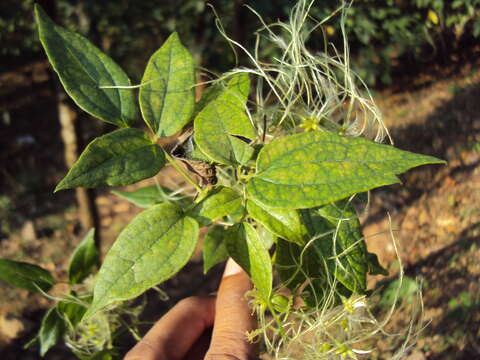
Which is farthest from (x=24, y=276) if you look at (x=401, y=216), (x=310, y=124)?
(x=401, y=216)

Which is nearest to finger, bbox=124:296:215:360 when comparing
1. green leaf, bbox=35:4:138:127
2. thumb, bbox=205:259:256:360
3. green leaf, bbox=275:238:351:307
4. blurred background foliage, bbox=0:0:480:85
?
thumb, bbox=205:259:256:360

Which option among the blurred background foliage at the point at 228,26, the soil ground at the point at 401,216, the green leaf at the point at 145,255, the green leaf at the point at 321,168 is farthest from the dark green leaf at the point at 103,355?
the blurred background foliage at the point at 228,26

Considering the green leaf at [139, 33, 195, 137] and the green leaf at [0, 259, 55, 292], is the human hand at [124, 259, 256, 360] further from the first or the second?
the green leaf at [139, 33, 195, 137]

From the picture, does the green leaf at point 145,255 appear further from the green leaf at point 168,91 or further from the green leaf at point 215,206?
the green leaf at point 168,91

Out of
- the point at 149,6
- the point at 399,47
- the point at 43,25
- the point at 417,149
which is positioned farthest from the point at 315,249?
the point at 399,47

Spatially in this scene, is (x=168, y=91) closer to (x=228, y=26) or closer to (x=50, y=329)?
(x=50, y=329)

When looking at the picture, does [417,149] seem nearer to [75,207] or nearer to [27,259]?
[75,207]
